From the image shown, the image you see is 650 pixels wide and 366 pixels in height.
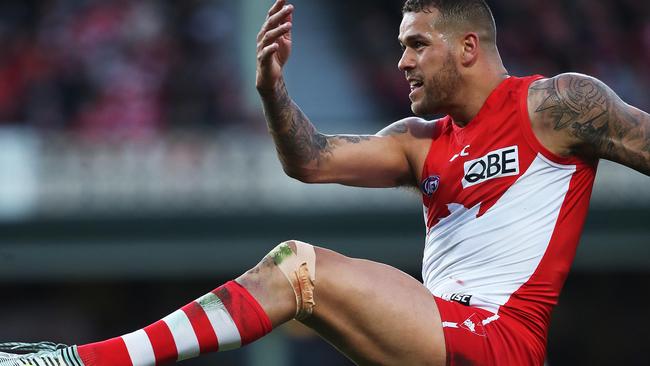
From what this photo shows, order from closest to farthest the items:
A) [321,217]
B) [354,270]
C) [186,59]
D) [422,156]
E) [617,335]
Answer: [354,270] → [422,156] → [321,217] → [186,59] → [617,335]

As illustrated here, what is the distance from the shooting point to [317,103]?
13852 millimetres

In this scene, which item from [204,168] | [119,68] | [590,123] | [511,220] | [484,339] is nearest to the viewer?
[484,339]

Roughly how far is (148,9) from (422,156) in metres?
8.82

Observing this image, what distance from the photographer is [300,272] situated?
3.97 meters

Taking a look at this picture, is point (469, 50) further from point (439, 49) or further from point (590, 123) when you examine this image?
point (590, 123)

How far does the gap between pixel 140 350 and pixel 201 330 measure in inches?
8.4

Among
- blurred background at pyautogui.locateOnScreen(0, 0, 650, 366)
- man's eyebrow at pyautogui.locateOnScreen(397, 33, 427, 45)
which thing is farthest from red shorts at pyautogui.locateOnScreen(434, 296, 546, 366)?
blurred background at pyautogui.locateOnScreen(0, 0, 650, 366)

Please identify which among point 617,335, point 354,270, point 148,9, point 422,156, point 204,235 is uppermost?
point 148,9

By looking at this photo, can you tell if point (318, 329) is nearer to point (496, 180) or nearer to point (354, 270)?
point (354, 270)

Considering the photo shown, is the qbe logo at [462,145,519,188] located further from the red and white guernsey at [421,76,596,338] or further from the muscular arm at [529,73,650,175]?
the muscular arm at [529,73,650,175]

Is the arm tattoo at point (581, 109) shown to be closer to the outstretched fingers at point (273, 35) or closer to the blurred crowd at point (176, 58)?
the outstretched fingers at point (273, 35)

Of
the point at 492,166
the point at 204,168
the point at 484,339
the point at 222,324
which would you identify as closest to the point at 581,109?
the point at 492,166

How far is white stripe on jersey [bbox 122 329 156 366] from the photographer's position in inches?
152

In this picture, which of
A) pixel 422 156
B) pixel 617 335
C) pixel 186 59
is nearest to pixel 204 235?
pixel 186 59
